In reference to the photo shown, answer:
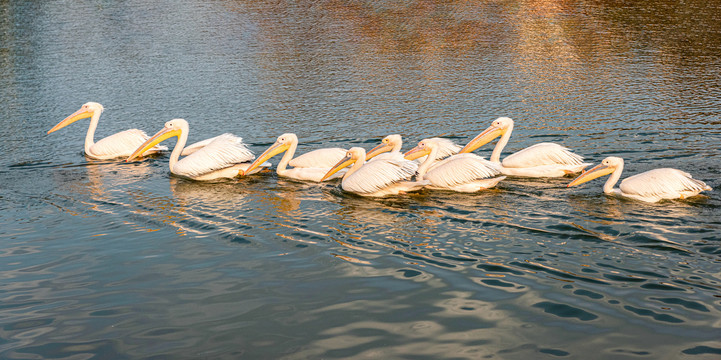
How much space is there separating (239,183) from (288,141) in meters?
0.67

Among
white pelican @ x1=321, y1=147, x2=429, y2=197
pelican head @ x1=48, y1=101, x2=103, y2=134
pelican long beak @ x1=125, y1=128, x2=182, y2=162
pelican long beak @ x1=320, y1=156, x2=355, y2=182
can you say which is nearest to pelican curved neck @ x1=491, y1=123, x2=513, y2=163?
white pelican @ x1=321, y1=147, x2=429, y2=197

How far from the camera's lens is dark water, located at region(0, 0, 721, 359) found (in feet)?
12.2

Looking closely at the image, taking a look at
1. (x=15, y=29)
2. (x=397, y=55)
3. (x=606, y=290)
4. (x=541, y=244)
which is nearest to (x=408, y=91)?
(x=397, y=55)

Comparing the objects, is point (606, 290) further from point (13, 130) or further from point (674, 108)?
point (13, 130)

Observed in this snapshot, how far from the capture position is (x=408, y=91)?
10242 millimetres

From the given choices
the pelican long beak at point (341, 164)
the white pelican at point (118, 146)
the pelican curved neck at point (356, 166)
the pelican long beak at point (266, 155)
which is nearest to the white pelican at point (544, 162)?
the pelican curved neck at point (356, 166)

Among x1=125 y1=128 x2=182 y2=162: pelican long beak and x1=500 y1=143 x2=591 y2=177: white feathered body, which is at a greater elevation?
x1=125 y1=128 x2=182 y2=162: pelican long beak

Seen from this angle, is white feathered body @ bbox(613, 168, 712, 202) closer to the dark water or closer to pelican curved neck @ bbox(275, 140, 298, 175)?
the dark water

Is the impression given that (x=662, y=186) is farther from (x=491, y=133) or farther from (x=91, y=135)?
(x=91, y=135)

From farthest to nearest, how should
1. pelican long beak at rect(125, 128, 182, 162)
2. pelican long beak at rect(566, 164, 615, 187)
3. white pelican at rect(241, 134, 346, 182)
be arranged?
1. pelican long beak at rect(125, 128, 182, 162)
2. white pelican at rect(241, 134, 346, 182)
3. pelican long beak at rect(566, 164, 615, 187)

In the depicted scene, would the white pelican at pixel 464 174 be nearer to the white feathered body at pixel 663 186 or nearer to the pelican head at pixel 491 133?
the pelican head at pixel 491 133

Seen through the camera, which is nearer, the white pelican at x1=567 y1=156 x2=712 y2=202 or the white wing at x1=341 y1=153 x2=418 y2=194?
the white pelican at x1=567 y1=156 x2=712 y2=202

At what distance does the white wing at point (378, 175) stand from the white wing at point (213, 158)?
1.32m

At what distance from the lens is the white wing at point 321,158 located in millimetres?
6914
